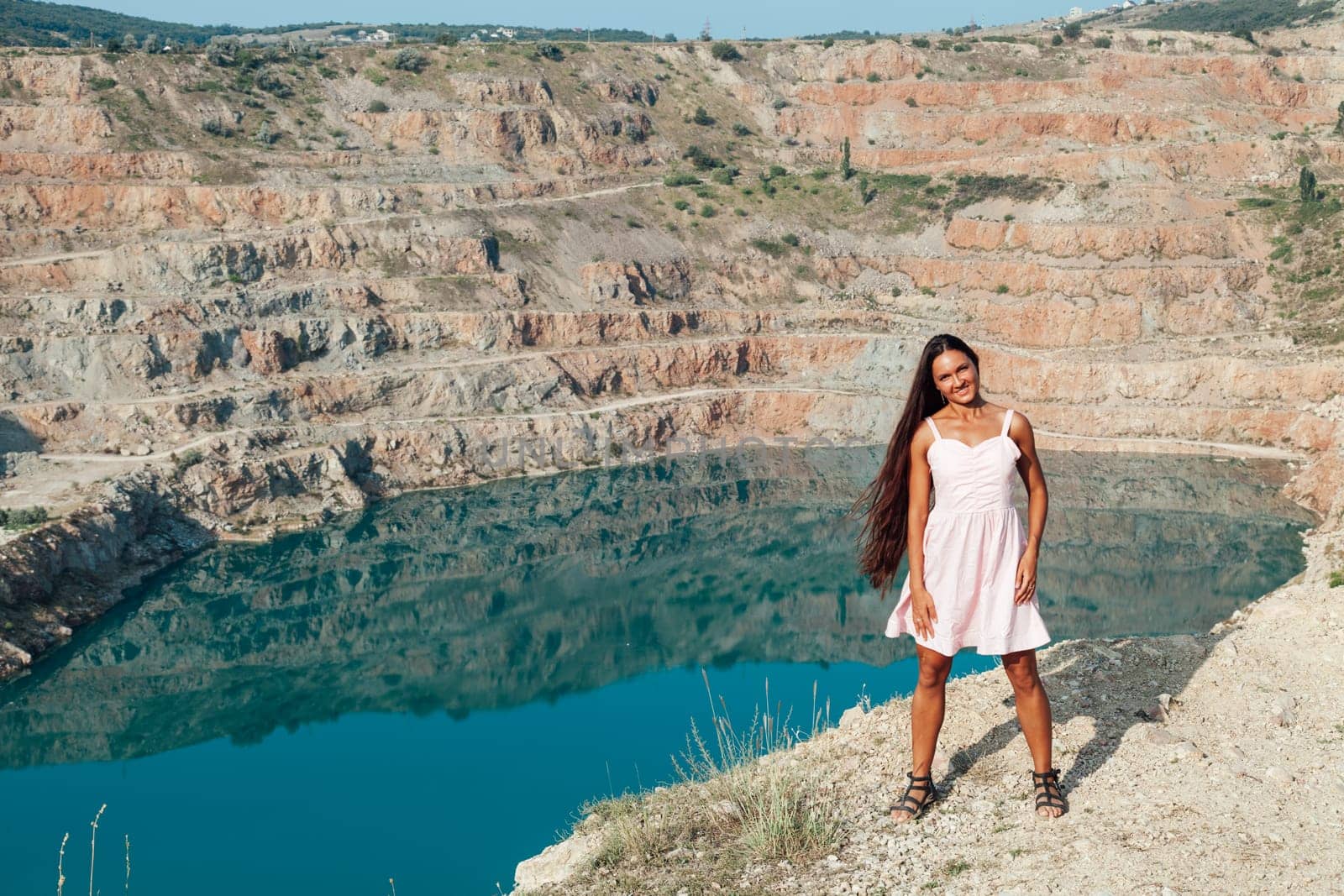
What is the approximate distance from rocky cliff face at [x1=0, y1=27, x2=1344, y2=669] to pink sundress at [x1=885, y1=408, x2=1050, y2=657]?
36.8 metres

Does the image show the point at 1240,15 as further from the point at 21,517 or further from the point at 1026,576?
the point at 1026,576

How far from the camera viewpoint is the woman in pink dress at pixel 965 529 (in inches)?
449

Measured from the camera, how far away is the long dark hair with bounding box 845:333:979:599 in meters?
11.5

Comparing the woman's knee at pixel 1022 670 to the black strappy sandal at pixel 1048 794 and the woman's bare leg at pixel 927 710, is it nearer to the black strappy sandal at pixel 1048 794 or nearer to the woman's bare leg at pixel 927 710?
the woman's bare leg at pixel 927 710

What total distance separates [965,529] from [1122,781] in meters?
3.14

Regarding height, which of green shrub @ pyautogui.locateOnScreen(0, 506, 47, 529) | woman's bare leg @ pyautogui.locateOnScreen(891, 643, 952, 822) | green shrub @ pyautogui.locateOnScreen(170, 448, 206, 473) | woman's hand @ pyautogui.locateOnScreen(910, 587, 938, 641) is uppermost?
woman's hand @ pyautogui.locateOnScreen(910, 587, 938, 641)

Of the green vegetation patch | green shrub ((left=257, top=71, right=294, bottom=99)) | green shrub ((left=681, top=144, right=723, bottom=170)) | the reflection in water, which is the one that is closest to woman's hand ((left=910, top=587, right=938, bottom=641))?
the reflection in water

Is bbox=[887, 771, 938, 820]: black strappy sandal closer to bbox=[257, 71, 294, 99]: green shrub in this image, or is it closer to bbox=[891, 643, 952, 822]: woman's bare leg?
bbox=[891, 643, 952, 822]: woman's bare leg

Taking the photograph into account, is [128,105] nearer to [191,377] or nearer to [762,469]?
[191,377]

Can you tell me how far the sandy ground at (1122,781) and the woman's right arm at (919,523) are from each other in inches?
79.6

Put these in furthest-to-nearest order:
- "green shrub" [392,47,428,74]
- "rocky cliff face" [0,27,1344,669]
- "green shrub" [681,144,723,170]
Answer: "green shrub" [681,144,723,170] < "green shrub" [392,47,428,74] < "rocky cliff face" [0,27,1344,669]

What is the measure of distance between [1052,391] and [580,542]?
24.8 meters

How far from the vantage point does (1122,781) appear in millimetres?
12430

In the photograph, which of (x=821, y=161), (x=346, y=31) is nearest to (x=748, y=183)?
(x=821, y=161)
